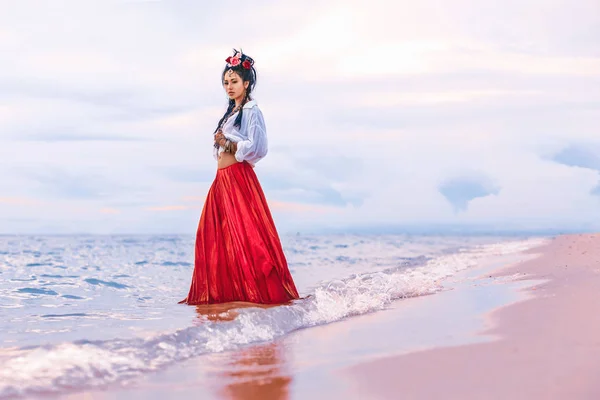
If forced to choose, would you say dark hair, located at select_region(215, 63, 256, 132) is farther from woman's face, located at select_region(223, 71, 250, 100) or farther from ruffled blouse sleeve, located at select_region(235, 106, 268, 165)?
ruffled blouse sleeve, located at select_region(235, 106, 268, 165)

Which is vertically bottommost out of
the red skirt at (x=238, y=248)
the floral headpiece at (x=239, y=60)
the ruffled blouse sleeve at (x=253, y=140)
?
the red skirt at (x=238, y=248)

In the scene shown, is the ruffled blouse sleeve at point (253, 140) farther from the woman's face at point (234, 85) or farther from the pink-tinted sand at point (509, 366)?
the pink-tinted sand at point (509, 366)

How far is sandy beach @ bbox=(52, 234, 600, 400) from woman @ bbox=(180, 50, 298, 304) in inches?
34.4

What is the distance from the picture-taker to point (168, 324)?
4.52 metres

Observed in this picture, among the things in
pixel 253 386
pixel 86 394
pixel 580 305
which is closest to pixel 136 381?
pixel 86 394

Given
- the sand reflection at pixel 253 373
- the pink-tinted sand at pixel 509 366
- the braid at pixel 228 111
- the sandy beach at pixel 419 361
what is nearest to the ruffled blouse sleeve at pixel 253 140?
the braid at pixel 228 111

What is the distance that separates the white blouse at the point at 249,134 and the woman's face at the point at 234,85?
15 centimetres

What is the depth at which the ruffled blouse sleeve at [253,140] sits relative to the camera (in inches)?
206

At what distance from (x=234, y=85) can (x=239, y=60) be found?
203 mm

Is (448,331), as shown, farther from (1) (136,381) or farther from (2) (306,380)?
(1) (136,381)

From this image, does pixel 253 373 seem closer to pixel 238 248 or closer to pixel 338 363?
pixel 338 363

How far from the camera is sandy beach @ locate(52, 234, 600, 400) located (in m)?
2.72

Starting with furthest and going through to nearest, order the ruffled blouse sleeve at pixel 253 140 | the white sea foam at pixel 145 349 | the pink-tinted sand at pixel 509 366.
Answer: the ruffled blouse sleeve at pixel 253 140, the white sea foam at pixel 145 349, the pink-tinted sand at pixel 509 366

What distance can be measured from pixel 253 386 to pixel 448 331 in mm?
1543
